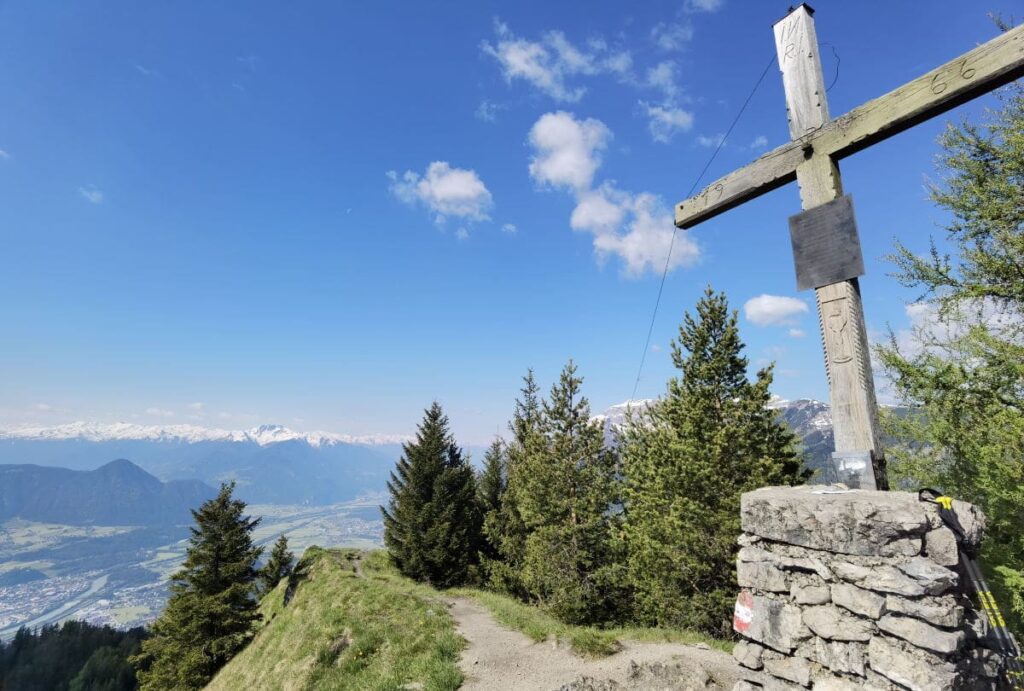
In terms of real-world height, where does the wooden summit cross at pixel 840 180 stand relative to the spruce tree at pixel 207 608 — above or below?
above

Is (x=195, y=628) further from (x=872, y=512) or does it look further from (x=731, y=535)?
(x=872, y=512)

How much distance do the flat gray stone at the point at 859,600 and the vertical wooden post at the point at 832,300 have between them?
0.98 meters

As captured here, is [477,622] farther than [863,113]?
Yes

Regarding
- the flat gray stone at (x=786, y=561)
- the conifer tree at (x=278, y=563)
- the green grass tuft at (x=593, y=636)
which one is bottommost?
the conifer tree at (x=278, y=563)

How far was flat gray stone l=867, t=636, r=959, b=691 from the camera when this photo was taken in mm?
3602

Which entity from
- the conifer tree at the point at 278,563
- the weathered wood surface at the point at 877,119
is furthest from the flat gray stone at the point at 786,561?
the conifer tree at the point at 278,563

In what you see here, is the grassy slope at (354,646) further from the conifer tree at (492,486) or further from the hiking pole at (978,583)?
the conifer tree at (492,486)

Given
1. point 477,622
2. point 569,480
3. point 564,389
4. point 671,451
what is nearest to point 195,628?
point 477,622

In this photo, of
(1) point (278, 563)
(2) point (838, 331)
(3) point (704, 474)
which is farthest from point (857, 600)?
(1) point (278, 563)

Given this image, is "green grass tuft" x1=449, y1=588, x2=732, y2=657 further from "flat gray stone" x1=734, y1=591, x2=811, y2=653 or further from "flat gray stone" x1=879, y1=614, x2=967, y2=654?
"flat gray stone" x1=879, y1=614, x2=967, y2=654

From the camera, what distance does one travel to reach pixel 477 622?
1443 centimetres

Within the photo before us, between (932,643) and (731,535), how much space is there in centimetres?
1326

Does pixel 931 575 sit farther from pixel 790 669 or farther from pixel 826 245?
pixel 826 245

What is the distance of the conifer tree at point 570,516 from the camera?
18628 mm
